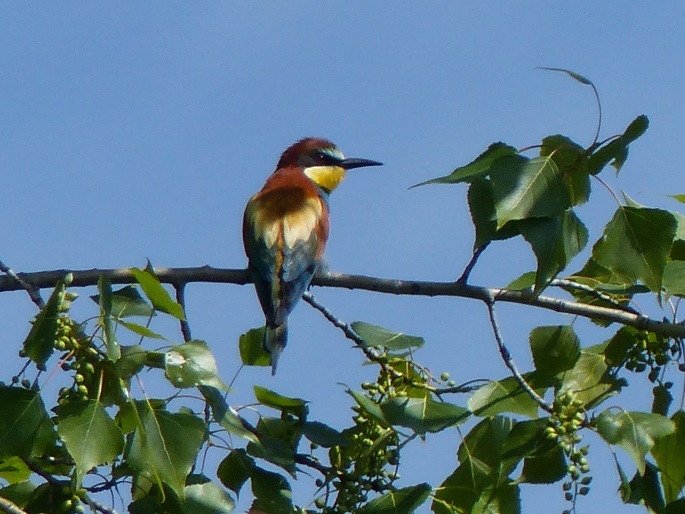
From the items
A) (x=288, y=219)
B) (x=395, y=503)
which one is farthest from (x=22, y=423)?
(x=288, y=219)

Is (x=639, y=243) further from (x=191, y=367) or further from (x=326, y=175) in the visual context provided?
(x=326, y=175)

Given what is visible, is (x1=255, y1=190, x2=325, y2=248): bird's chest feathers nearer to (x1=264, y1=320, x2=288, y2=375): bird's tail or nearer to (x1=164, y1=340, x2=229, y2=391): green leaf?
(x1=264, y1=320, x2=288, y2=375): bird's tail

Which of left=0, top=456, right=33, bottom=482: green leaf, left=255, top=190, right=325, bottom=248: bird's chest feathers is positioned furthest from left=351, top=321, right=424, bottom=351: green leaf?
left=255, top=190, right=325, bottom=248: bird's chest feathers

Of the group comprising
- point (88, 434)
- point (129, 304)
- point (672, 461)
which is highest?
point (129, 304)

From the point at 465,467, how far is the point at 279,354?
4.07ft

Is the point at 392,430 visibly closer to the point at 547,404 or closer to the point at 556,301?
the point at 547,404

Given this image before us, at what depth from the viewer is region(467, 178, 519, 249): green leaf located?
8.71 ft

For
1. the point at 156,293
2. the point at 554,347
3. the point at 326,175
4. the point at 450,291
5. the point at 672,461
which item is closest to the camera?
the point at 156,293

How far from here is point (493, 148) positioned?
270 centimetres

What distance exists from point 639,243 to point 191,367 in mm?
1108

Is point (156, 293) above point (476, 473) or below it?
above

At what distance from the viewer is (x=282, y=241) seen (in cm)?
445

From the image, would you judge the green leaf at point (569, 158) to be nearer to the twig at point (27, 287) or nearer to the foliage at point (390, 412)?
the foliage at point (390, 412)

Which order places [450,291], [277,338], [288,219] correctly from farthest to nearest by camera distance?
[288,219] → [277,338] → [450,291]
